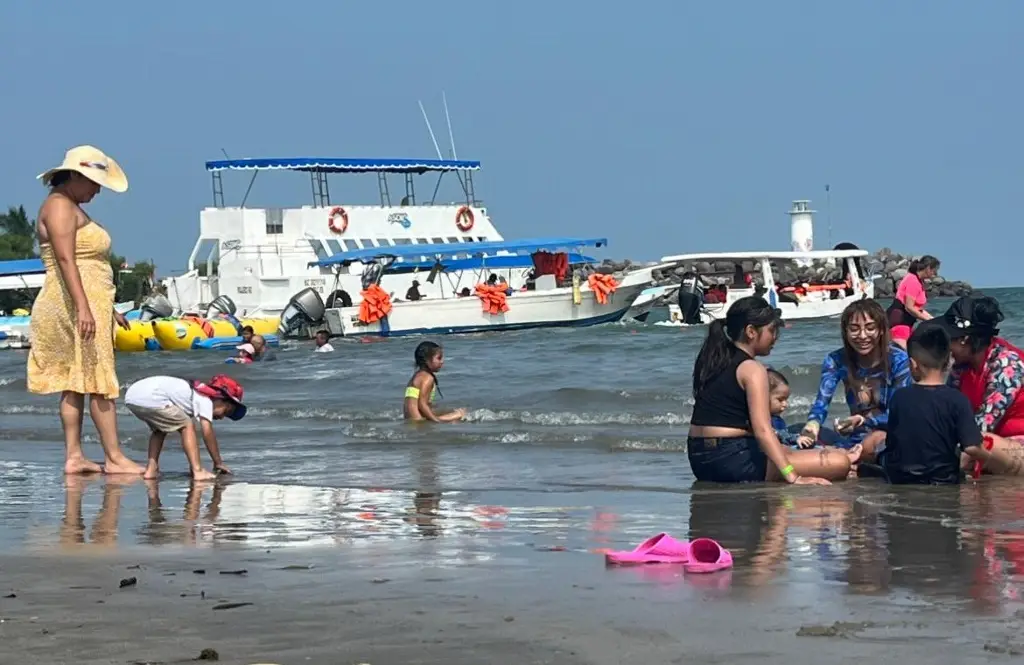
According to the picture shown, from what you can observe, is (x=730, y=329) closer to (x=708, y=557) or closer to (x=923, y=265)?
(x=708, y=557)

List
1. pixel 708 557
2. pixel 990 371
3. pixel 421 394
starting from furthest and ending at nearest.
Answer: pixel 421 394 → pixel 990 371 → pixel 708 557

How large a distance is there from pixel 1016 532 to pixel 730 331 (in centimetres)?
215

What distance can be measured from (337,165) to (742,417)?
37202mm

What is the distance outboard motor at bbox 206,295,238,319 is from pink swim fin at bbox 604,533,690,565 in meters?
36.1

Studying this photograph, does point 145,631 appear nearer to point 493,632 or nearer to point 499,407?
point 493,632

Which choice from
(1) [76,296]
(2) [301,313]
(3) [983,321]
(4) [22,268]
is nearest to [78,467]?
(1) [76,296]

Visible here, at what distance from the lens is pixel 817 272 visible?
56.5 m

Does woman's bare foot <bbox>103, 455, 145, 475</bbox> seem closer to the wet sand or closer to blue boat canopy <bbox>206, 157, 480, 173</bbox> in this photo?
the wet sand

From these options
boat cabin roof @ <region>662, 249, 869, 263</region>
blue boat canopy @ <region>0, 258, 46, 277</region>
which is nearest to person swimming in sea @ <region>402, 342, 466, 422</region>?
boat cabin roof @ <region>662, 249, 869, 263</region>

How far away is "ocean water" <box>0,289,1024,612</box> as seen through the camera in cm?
591

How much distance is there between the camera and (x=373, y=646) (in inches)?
166

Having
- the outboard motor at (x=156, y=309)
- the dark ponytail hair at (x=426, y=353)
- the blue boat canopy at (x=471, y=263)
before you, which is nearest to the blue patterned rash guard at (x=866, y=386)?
the dark ponytail hair at (x=426, y=353)

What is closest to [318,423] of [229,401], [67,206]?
[229,401]

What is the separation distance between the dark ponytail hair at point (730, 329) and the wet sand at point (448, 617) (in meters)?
2.64
